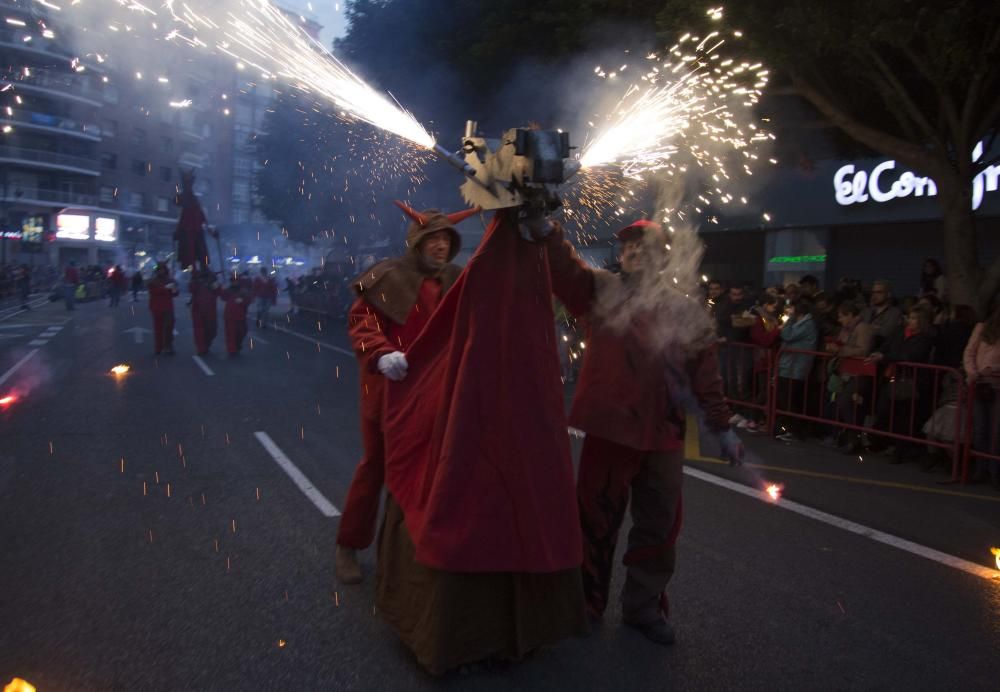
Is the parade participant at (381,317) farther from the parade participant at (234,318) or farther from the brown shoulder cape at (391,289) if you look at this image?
the parade participant at (234,318)

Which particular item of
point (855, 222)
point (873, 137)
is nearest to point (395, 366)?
point (873, 137)

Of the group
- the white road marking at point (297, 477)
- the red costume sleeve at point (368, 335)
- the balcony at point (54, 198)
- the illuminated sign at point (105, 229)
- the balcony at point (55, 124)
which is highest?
the balcony at point (55, 124)

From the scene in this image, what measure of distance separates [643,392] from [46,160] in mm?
62040

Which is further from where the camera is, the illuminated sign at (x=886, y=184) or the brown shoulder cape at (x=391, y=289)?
the illuminated sign at (x=886, y=184)

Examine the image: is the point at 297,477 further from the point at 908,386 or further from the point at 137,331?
the point at 137,331

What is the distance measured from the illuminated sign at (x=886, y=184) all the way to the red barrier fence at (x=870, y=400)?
6.52 m

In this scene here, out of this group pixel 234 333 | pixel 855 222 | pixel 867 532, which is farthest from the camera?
pixel 855 222

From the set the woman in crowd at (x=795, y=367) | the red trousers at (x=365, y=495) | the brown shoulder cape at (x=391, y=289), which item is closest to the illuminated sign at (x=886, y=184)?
the woman in crowd at (x=795, y=367)

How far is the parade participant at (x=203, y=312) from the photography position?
16.1m

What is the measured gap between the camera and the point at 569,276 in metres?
3.55

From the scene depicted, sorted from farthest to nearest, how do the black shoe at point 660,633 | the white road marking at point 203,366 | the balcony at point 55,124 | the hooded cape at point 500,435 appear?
the balcony at point 55,124, the white road marking at point 203,366, the black shoe at point 660,633, the hooded cape at point 500,435

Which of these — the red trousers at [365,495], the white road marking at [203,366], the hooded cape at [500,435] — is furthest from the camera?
the white road marking at [203,366]

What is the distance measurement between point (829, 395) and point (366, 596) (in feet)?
21.1

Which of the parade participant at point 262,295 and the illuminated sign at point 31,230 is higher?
the illuminated sign at point 31,230
